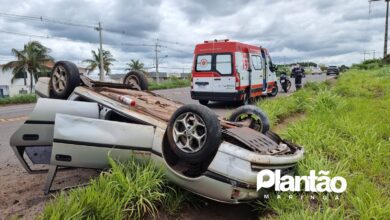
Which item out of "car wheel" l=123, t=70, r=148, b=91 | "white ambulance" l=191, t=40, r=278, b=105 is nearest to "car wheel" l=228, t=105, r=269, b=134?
"car wheel" l=123, t=70, r=148, b=91

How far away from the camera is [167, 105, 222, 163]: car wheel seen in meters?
3.12

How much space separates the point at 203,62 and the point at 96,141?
8.76m

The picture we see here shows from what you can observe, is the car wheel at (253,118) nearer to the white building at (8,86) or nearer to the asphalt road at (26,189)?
the asphalt road at (26,189)

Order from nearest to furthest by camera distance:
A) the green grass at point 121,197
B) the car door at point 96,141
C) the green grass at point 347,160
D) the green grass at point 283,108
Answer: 1. the green grass at point 121,197
2. the green grass at point 347,160
3. the car door at point 96,141
4. the green grass at point 283,108

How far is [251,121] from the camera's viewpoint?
4.37 m

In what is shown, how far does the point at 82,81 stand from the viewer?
464 centimetres

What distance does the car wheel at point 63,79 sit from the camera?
448cm

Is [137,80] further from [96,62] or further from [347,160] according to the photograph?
[96,62]

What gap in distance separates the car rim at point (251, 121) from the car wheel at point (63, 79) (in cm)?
224

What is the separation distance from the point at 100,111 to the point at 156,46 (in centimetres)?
5026

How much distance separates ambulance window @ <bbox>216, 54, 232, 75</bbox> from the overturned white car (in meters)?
7.14

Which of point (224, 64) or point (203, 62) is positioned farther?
point (203, 62)

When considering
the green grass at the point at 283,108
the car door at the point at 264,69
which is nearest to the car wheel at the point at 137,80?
the green grass at the point at 283,108

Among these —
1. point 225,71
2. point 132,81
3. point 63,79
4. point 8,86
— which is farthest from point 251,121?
point 8,86
